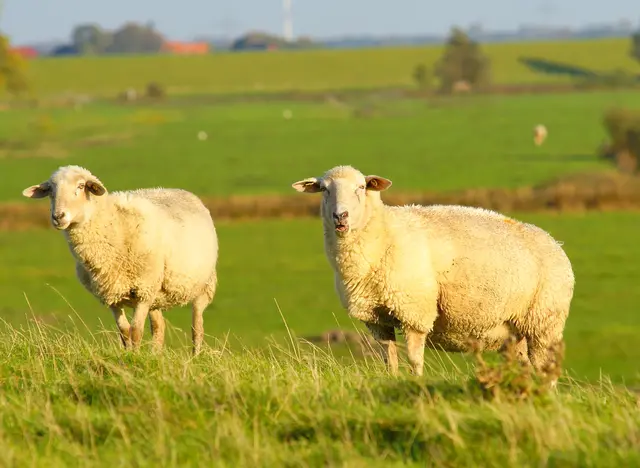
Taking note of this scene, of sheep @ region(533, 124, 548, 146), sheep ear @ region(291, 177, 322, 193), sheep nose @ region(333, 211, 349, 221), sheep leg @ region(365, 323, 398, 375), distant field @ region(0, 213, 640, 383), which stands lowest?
sheep @ region(533, 124, 548, 146)

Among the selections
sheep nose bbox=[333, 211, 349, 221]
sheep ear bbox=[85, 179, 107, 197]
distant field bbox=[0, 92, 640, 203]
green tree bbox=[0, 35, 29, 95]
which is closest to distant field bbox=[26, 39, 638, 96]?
distant field bbox=[0, 92, 640, 203]

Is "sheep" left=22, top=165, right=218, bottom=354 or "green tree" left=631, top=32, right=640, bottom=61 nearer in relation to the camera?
"sheep" left=22, top=165, right=218, bottom=354

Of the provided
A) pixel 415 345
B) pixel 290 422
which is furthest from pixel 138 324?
pixel 290 422

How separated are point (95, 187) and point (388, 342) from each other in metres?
3.14

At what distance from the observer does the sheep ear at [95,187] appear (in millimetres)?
10867

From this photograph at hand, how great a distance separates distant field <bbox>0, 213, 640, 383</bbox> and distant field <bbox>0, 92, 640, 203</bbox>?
12.7 m

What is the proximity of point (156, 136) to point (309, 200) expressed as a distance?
161 ft

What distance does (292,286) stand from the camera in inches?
1540

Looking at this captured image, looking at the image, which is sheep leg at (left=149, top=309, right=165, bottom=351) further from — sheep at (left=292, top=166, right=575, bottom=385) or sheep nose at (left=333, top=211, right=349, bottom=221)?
sheep nose at (left=333, top=211, right=349, bottom=221)

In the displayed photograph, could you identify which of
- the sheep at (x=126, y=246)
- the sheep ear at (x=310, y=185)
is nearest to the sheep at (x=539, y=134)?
the sheep at (x=126, y=246)

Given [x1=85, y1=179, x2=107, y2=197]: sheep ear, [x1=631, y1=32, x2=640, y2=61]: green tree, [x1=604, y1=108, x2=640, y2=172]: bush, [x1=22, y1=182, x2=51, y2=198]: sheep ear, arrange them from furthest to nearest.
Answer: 1. [x1=631, y1=32, x2=640, y2=61]: green tree
2. [x1=604, y1=108, x2=640, y2=172]: bush
3. [x1=85, y1=179, x2=107, y2=197]: sheep ear
4. [x1=22, y1=182, x2=51, y2=198]: sheep ear

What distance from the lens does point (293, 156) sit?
273 feet

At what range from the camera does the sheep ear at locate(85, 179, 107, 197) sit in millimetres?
10867

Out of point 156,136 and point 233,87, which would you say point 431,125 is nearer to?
point 156,136
